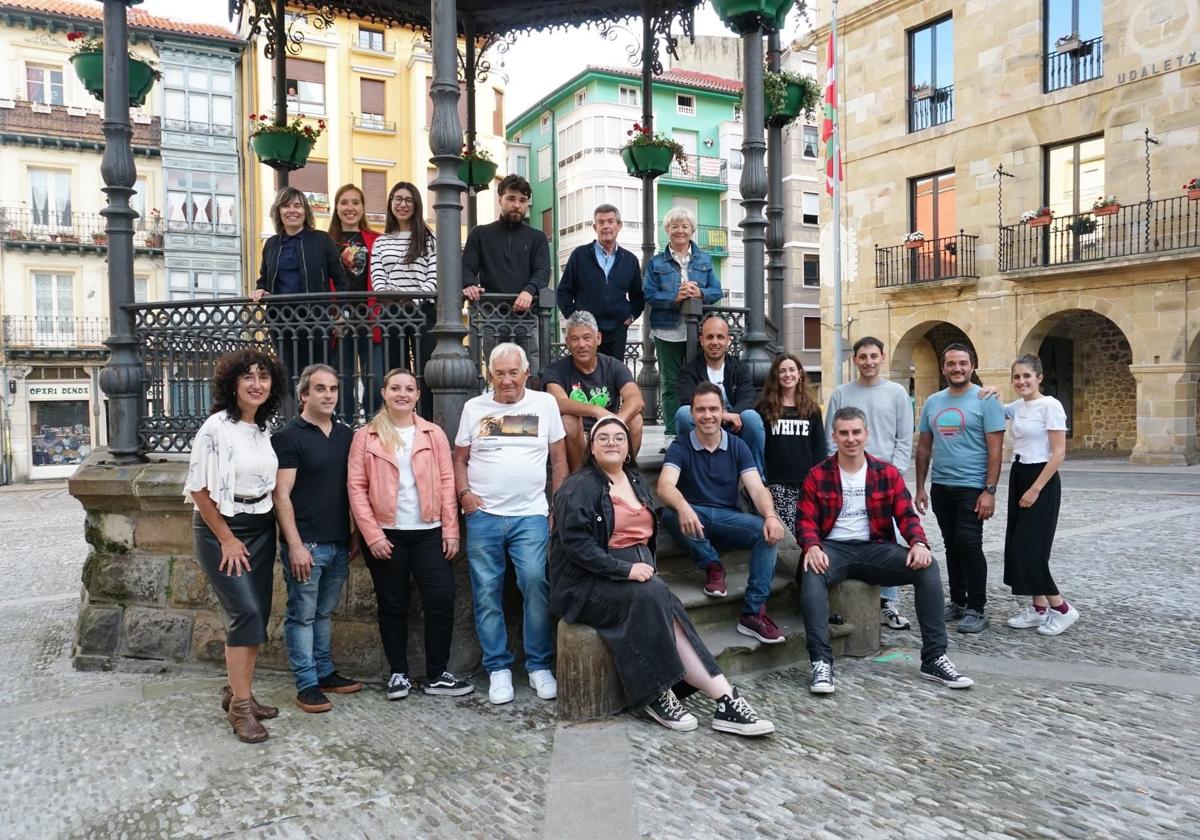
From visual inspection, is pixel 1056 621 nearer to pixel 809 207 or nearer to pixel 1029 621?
pixel 1029 621

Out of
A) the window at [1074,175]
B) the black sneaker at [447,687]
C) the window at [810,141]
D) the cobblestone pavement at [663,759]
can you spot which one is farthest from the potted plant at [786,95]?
the window at [810,141]

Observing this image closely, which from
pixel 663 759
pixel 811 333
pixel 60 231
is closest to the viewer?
pixel 663 759

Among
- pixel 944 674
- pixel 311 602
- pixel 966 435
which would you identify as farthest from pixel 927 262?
pixel 311 602

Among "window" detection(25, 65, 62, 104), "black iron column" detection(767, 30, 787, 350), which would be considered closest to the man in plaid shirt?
"black iron column" detection(767, 30, 787, 350)

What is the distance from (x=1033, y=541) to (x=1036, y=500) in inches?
10.9

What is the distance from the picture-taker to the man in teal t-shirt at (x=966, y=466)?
5926mm

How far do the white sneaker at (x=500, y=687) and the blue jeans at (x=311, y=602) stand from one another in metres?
0.95

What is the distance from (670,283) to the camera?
6.39 m

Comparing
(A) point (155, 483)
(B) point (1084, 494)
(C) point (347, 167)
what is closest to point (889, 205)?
(B) point (1084, 494)

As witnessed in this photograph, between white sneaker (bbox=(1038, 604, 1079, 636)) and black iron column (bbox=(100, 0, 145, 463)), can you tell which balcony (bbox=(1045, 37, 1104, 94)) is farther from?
black iron column (bbox=(100, 0, 145, 463))

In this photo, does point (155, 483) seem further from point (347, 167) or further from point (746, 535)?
point (347, 167)

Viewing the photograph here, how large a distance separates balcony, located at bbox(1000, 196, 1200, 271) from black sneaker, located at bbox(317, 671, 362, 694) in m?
18.5

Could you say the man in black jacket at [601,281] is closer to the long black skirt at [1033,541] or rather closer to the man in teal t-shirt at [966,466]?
the man in teal t-shirt at [966,466]

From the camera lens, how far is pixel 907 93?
22.6 meters
